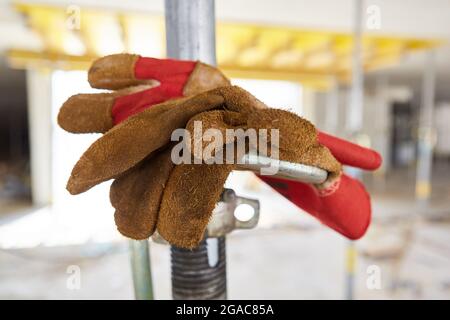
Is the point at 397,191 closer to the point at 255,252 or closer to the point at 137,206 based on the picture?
the point at 255,252

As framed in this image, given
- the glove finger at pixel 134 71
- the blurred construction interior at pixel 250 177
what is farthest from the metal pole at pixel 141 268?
the blurred construction interior at pixel 250 177

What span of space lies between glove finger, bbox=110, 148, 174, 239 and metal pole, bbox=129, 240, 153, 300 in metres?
0.23

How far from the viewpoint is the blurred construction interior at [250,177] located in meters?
2.51

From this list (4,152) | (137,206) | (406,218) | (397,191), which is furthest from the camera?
(4,152)

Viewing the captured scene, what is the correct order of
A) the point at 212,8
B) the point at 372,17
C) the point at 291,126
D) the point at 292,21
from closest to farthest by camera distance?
the point at 291,126, the point at 212,8, the point at 372,17, the point at 292,21

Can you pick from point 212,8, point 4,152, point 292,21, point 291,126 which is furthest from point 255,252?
point 4,152

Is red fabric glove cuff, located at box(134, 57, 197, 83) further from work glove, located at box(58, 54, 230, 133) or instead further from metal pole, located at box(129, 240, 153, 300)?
metal pole, located at box(129, 240, 153, 300)

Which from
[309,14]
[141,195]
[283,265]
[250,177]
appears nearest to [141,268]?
[141,195]

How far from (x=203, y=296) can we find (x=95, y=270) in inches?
91.5

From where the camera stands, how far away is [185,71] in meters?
0.60

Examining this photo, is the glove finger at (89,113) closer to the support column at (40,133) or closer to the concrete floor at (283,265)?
the concrete floor at (283,265)

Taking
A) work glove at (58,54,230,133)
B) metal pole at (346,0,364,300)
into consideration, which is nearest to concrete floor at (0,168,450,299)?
metal pole at (346,0,364,300)

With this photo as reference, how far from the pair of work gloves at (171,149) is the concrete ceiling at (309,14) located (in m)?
1.93

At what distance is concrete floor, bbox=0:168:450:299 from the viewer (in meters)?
2.38
